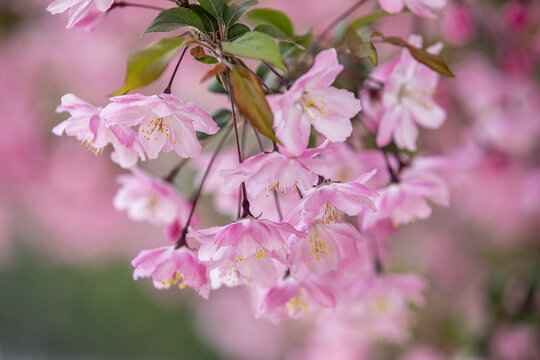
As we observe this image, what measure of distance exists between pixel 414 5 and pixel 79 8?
1.38ft

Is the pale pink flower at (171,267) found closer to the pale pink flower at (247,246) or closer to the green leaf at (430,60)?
the pale pink flower at (247,246)

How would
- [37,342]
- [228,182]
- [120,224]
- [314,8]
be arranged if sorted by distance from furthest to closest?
[37,342] < [120,224] < [314,8] < [228,182]

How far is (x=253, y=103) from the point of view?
1.62ft

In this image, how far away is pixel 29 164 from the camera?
7.07 feet

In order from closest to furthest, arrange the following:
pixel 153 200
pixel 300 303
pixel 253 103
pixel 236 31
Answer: pixel 253 103 < pixel 236 31 < pixel 300 303 < pixel 153 200

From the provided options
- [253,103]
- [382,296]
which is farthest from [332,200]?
[382,296]

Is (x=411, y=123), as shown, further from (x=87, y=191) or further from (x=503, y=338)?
(x=87, y=191)

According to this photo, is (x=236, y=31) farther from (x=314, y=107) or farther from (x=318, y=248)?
(x=318, y=248)

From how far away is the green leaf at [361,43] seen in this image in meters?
0.61

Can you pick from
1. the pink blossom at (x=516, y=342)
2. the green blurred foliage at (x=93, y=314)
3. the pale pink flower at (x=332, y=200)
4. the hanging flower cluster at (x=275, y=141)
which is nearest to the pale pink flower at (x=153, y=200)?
the hanging flower cluster at (x=275, y=141)

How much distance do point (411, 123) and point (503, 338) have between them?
3.34 feet

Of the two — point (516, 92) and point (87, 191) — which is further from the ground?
point (516, 92)

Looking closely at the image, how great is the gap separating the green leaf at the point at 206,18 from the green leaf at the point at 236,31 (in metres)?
0.02

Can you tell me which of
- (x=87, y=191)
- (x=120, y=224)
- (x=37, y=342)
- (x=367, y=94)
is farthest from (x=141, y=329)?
(x=367, y=94)
